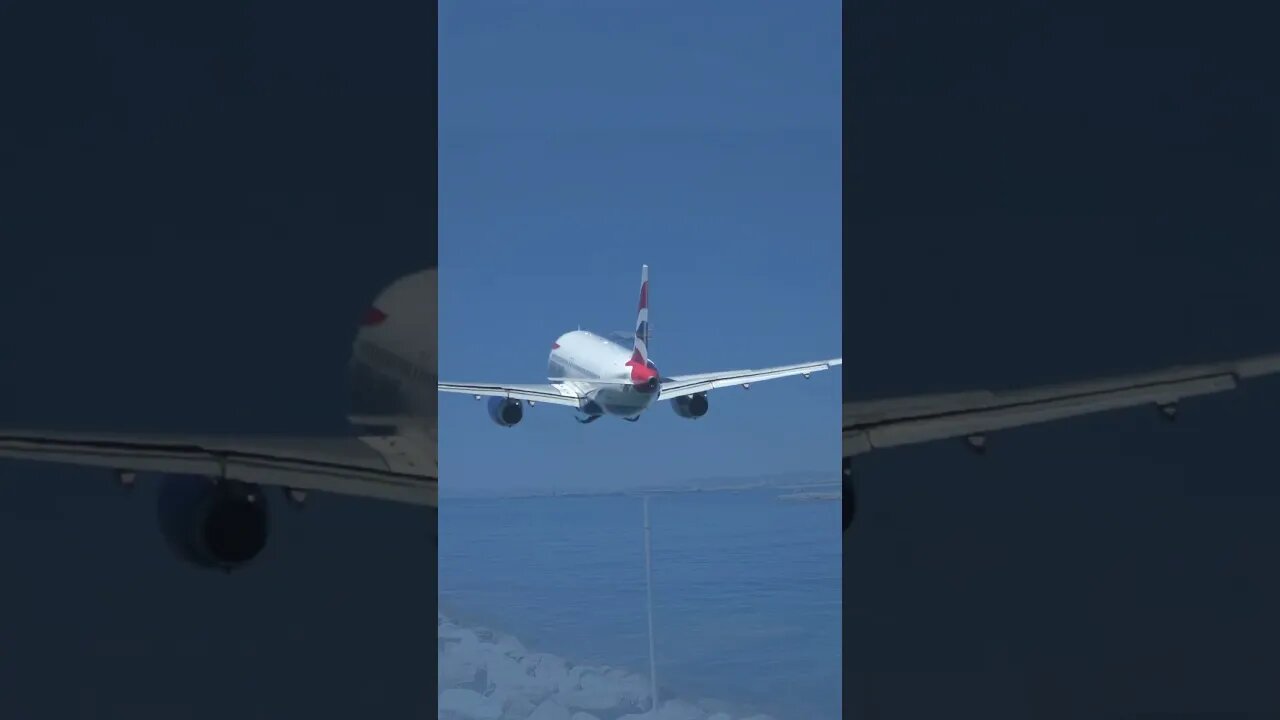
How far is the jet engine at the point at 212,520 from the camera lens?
2275 millimetres

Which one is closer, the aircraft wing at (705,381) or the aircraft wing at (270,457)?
the aircraft wing at (270,457)

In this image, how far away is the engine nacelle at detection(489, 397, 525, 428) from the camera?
1129 cm

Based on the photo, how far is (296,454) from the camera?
2.34 m

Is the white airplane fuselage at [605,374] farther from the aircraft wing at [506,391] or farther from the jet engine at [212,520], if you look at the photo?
the jet engine at [212,520]

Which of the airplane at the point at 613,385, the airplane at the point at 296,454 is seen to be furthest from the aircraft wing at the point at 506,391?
the airplane at the point at 296,454

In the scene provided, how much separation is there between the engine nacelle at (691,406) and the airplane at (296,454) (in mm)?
10334
